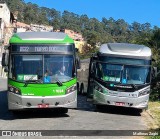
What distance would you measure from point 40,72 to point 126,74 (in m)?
4.48

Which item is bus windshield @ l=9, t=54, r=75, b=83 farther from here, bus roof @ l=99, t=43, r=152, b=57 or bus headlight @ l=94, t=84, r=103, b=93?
bus roof @ l=99, t=43, r=152, b=57

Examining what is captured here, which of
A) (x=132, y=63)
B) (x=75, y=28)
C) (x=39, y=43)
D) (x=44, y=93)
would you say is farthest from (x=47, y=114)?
(x=75, y=28)

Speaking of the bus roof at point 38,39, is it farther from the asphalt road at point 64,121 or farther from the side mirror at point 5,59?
the asphalt road at point 64,121

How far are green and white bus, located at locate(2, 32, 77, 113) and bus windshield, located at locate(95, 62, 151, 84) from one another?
297 cm

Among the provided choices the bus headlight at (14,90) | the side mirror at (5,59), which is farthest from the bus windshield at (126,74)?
the side mirror at (5,59)

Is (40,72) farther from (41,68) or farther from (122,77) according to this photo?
(122,77)

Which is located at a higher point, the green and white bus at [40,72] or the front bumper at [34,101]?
the green and white bus at [40,72]

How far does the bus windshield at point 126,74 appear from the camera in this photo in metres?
17.7

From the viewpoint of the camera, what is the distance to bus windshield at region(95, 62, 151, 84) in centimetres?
1772

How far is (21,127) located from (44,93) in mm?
2194

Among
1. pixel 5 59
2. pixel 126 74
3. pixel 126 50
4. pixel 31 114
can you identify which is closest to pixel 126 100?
pixel 126 74

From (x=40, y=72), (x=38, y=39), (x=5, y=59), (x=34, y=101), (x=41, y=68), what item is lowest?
(x=34, y=101)

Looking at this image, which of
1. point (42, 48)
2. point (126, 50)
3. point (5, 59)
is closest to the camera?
point (5, 59)

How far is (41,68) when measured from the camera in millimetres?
14945
